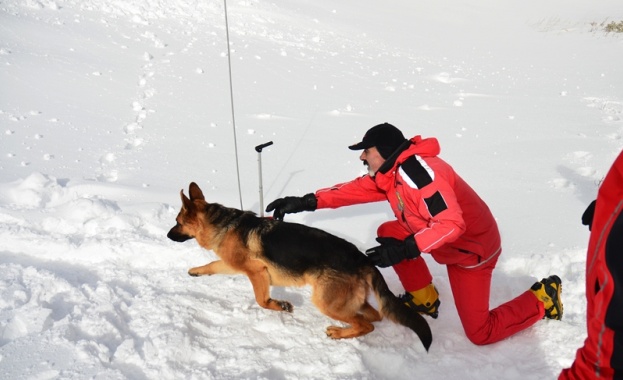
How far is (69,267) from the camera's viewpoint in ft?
12.5

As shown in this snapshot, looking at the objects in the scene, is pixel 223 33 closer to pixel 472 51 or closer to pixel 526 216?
pixel 472 51

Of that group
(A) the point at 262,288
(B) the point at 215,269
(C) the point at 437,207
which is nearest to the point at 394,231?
(C) the point at 437,207

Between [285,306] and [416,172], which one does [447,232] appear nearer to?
[416,172]

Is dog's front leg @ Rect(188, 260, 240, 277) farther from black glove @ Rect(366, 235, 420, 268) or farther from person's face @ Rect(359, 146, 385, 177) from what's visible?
person's face @ Rect(359, 146, 385, 177)

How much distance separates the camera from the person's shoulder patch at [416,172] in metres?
3.10

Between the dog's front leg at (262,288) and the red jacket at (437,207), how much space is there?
3.84 ft

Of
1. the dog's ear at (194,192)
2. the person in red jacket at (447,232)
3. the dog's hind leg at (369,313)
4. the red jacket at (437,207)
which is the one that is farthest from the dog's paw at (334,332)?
the dog's ear at (194,192)

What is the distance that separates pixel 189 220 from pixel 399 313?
1.91 m

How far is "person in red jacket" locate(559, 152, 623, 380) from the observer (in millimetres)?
1354

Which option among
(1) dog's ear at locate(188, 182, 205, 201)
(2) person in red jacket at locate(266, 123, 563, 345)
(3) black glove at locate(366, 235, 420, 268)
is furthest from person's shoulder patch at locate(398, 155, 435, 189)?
(1) dog's ear at locate(188, 182, 205, 201)

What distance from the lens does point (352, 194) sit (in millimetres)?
3957

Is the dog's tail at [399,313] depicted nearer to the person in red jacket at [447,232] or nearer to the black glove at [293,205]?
the person in red jacket at [447,232]

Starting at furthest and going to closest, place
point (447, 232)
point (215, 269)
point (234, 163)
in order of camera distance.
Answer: point (234, 163), point (215, 269), point (447, 232)

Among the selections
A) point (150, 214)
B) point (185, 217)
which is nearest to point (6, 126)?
point (150, 214)
